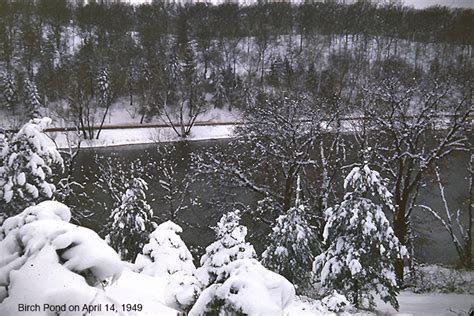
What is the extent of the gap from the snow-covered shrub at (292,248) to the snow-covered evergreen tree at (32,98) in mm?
4849

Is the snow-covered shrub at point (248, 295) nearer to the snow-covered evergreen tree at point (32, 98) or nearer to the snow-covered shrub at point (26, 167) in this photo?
the snow-covered shrub at point (26, 167)

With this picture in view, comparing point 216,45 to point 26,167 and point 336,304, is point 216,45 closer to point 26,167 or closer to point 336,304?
point 26,167

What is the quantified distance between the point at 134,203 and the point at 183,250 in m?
2.43

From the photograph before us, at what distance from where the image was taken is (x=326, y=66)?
31453mm

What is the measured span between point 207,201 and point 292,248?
5722mm

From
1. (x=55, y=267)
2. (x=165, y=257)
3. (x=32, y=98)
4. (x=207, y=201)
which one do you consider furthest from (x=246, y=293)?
(x=207, y=201)

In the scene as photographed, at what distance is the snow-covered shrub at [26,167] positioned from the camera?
466 centimetres

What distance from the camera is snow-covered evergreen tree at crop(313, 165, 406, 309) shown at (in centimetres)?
641

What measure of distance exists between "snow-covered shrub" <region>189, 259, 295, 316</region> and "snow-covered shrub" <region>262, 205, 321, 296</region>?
14.0 feet

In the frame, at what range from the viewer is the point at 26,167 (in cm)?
491

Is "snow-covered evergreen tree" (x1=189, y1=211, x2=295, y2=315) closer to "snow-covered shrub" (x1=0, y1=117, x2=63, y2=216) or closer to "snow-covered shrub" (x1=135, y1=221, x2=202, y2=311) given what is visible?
"snow-covered shrub" (x1=135, y1=221, x2=202, y2=311)

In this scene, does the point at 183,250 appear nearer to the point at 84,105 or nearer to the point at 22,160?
the point at 22,160

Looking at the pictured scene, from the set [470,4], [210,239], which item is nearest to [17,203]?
[210,239]

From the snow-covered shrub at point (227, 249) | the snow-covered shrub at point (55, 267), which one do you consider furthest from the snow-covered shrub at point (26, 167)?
the snow-covered shrub at point (55, 267)
